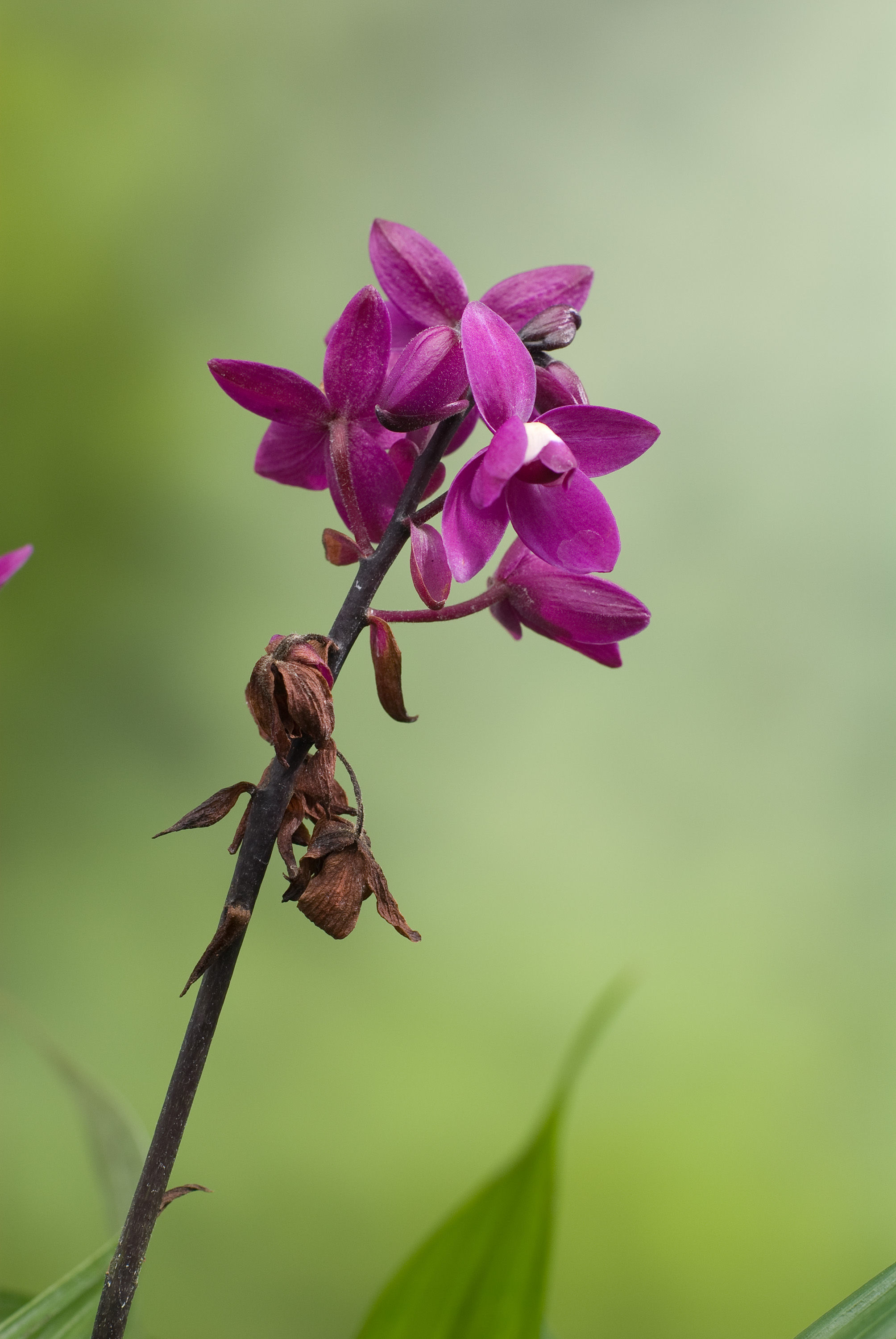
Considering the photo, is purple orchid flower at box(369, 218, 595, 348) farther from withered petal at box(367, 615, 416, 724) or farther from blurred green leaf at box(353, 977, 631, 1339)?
blurred green leaf at box(353, 977, 631, 1339)

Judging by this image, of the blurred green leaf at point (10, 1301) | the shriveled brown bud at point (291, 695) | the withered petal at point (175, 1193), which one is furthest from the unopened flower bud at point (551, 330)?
the blurred green leaf at point (10, 1301)

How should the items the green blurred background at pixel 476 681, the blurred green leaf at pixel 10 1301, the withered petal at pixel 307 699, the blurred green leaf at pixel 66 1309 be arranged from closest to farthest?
the withered petal at pixel 307 699
the blurred green leaf at pixel 66 1309
the blurred green leaf at pixel 10 1301
the green blurred background at pixel 476 681

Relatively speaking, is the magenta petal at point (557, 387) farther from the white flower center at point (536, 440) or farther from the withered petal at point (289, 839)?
the withered petal at point (289, 839)

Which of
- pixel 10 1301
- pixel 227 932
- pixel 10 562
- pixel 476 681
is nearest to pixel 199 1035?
pixel 227 932

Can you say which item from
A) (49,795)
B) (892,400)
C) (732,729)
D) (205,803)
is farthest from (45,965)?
(892,400)

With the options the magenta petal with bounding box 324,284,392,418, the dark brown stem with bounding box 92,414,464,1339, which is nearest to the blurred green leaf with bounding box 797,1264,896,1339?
the dark brown stem with bounding box 92,414,464,1339

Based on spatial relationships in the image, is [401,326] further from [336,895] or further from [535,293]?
[336,895]
